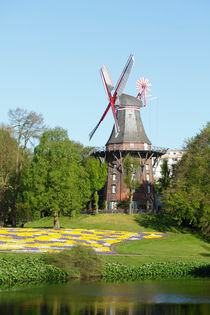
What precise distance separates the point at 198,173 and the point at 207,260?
20404mm

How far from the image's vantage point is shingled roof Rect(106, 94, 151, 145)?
269 ft

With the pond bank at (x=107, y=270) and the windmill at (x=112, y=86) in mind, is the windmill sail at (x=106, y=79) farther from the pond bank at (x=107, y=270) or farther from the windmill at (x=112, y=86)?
the pond bank at (x=107, y=270)

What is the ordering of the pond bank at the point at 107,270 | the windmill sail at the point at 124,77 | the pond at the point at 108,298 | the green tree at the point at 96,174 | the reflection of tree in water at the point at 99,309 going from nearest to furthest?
1. the reflection of tree in water at the point at 99,309
2. the pond at the point at 108,298
3. the pond bank at the point at 107,270
4. the windmill sail at the point at 124,77
5. the green tree at the point at 96,174

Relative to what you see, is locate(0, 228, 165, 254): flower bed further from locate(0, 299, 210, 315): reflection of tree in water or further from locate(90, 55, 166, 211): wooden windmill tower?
locate(90, 55, 166, 211): wooden windmill tower

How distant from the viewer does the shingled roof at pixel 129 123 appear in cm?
8212

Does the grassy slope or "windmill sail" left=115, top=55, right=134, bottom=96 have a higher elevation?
"windmill sail" left=115, top=55, right=134, bottom=96

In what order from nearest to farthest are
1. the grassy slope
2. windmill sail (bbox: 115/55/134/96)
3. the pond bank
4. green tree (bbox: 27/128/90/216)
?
the pond bank < the grassy slope < green tree (bbox: 27/128/90/216) < windmill sail (bbox: 115/55/134/96)

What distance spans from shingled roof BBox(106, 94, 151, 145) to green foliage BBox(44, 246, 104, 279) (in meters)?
46.1

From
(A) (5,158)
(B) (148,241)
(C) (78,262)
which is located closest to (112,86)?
(A) (5,158)

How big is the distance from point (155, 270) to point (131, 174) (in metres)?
38.4

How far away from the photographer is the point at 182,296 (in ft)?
98.8

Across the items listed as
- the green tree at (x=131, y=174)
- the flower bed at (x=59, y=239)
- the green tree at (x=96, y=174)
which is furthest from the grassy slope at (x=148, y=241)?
the green tree at (x=96, y=174)

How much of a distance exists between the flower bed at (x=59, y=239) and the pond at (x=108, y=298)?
947 centimetres

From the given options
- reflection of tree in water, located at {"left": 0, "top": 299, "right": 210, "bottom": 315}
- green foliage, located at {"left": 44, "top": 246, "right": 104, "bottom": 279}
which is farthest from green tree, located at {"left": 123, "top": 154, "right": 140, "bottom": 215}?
reflection of tree in water, located at {"left": 0, "top": 299, "right": 210, "bottom": 315}
